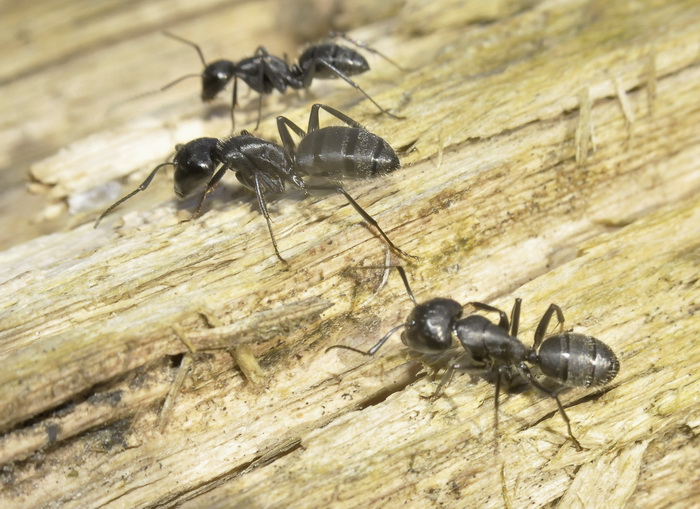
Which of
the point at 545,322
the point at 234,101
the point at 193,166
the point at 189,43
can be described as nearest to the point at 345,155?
the point at 193,166

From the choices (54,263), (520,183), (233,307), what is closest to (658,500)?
(520,183)

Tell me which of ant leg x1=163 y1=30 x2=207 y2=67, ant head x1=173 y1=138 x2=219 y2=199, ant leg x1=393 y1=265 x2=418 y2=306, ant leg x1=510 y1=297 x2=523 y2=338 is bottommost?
ant leg x1=510 y1=297 x2=523 y2=338

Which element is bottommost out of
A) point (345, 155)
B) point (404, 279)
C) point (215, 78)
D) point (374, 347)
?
point (374, 347)

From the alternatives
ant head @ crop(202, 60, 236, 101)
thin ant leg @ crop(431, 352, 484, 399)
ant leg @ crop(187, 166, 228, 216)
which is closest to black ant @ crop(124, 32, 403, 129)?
ant head @ crop(202, 60, 236, 101)

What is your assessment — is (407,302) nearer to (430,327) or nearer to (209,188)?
(430,327)

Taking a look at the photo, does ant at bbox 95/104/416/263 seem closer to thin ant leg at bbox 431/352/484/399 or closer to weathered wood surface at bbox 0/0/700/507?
weathered wood surface at bbox 0/0/700/507

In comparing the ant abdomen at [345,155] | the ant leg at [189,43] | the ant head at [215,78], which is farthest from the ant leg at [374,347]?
the ant leg at [189,43]
